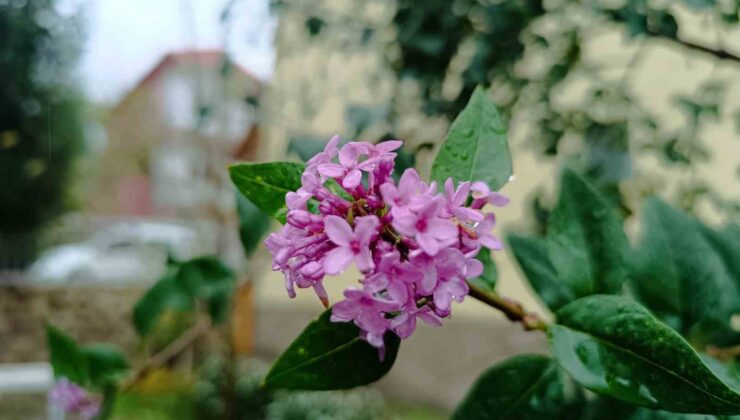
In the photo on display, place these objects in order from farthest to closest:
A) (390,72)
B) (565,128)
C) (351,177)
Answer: (390,72) → (565,128) → (351,177)

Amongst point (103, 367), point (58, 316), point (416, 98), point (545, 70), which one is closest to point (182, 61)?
point (416, 98)

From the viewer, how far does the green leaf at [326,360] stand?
41 cm

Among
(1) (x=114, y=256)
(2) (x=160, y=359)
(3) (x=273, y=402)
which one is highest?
(2) (x=160, y=359)

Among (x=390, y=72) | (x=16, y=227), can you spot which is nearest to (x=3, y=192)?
(x=16, y=227)

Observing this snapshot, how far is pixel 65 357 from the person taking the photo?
83 centimetres

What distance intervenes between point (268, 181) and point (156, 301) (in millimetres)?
561

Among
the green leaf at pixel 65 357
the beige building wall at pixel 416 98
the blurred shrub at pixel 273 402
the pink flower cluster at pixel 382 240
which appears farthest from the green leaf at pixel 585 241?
the blurred shrub at pixel 273 402

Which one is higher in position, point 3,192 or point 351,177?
point 351,177

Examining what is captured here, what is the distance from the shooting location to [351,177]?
1.25 ft

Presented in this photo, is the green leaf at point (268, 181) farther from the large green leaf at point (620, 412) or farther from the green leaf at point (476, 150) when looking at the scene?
the large green leaf at point (620, 412)

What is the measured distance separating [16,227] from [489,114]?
2.74 meters

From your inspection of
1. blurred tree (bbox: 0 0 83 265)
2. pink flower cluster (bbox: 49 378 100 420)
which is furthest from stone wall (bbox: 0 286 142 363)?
pink flower cluster (bbox: 49 378 100 420)

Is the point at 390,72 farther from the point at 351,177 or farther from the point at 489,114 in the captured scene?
the point at 351,177

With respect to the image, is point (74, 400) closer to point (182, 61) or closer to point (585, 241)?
point (585, 241)
